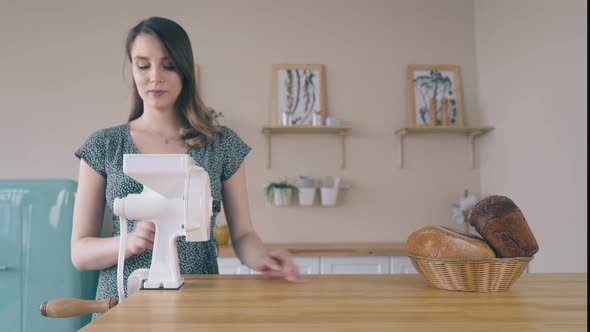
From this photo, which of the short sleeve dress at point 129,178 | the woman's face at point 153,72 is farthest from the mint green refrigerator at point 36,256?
the woman's face at point 153,72

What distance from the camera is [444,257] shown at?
0.99m

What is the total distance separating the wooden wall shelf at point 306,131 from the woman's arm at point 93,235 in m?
1.93

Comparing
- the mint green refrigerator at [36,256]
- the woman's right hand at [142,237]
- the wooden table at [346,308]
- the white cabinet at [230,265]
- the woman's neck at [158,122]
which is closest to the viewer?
the wooden table at [346,308]

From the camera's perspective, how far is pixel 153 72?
1.33 meters

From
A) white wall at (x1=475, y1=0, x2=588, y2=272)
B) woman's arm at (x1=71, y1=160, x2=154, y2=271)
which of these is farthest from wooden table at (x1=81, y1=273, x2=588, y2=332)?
white wall at (x1=475, y1=0, x2=588, y2=272)

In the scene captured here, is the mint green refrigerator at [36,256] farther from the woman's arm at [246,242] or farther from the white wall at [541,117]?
the white wall at [541,117]

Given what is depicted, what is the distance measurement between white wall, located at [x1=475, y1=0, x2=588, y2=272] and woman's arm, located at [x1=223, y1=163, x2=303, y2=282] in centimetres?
166

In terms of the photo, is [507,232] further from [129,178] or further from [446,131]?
[446,131]

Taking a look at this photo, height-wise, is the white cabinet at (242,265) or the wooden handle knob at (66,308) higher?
the wooden handle knob at (66,308)

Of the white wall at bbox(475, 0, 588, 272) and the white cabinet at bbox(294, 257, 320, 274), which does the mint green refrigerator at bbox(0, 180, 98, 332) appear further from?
the white wall at bbox(475, 0, 588, 272)

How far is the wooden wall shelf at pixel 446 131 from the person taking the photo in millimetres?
3309

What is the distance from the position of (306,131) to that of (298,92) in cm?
28

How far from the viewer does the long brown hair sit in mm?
1325

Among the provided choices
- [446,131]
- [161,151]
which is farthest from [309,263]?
[161,151]
